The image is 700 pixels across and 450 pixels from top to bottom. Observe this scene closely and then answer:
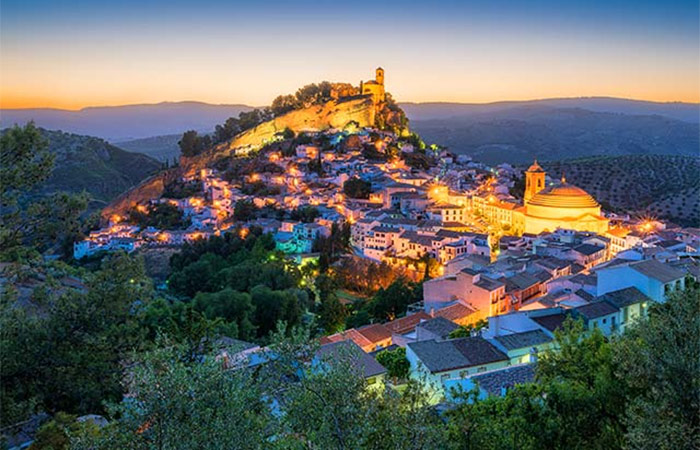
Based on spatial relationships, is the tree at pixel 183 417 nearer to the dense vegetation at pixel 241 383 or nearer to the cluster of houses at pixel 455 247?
the dense vegetation at pixel 241 383

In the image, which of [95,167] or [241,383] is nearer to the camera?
[241,383]

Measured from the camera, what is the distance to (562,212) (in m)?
34.1

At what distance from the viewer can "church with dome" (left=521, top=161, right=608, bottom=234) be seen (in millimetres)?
33312

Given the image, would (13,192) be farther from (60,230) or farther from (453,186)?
(453,186)

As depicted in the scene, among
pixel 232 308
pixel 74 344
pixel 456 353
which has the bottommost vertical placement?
pixel 232 308

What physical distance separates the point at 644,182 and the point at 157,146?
387 ft

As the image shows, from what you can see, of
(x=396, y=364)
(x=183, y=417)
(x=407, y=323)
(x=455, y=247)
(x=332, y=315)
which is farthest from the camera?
(x=455, y=247)

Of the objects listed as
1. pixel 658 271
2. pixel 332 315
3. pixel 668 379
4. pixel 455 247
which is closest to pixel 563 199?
pixel 455 247

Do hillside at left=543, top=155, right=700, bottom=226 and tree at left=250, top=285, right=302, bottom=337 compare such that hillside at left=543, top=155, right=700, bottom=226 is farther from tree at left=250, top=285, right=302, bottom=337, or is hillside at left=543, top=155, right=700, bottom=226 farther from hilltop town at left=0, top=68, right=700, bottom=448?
tree at left=250, top=285, right=302, bottom=337

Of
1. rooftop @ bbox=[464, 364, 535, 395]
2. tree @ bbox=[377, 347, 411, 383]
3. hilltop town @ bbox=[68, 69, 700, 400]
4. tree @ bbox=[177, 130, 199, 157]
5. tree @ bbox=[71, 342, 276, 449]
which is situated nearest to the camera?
tree @ bbox=[71, 342, 276, 449]

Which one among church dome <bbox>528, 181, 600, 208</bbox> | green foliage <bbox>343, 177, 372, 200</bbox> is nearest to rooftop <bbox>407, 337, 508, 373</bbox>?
church dome <bbox>528, 181, 600, 208</bbox>

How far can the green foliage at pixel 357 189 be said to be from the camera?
44188mm

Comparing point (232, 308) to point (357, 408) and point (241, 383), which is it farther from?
point (357, 408)

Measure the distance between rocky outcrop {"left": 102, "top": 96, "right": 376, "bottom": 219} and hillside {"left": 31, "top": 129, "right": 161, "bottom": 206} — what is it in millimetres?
8679
